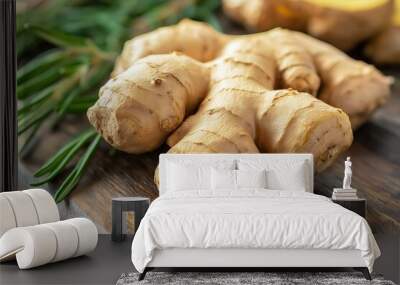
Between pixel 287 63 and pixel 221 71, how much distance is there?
0.32m

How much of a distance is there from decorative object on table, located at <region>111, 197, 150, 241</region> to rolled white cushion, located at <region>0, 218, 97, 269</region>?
34 cm

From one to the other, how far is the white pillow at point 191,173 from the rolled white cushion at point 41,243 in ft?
1.61

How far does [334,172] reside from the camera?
4094 millimetres

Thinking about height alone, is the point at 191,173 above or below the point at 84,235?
above

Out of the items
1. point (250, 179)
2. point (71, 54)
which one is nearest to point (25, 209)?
point (250, 179)

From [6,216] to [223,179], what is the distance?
3.05 ft

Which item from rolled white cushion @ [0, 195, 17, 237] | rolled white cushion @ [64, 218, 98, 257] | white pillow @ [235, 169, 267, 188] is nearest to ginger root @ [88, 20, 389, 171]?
white pillow @ [235, 169, 267, 188]

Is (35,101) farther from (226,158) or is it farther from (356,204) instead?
(356,204)

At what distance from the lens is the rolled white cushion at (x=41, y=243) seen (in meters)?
3.29

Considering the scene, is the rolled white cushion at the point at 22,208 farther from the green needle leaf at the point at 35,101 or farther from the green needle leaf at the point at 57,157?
the green needle leaf at the point at 35,101

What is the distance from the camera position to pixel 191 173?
12.4ft

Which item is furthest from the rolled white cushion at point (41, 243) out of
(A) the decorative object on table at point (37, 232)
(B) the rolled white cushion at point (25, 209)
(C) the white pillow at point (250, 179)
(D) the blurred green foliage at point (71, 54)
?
(C) the white pillow at point (250, 179)

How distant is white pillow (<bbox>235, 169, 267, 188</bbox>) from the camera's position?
3709mm

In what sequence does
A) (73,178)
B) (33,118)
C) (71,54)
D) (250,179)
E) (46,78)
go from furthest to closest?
(71,54), (46,78), (33,118), (73,178), (250,179)
